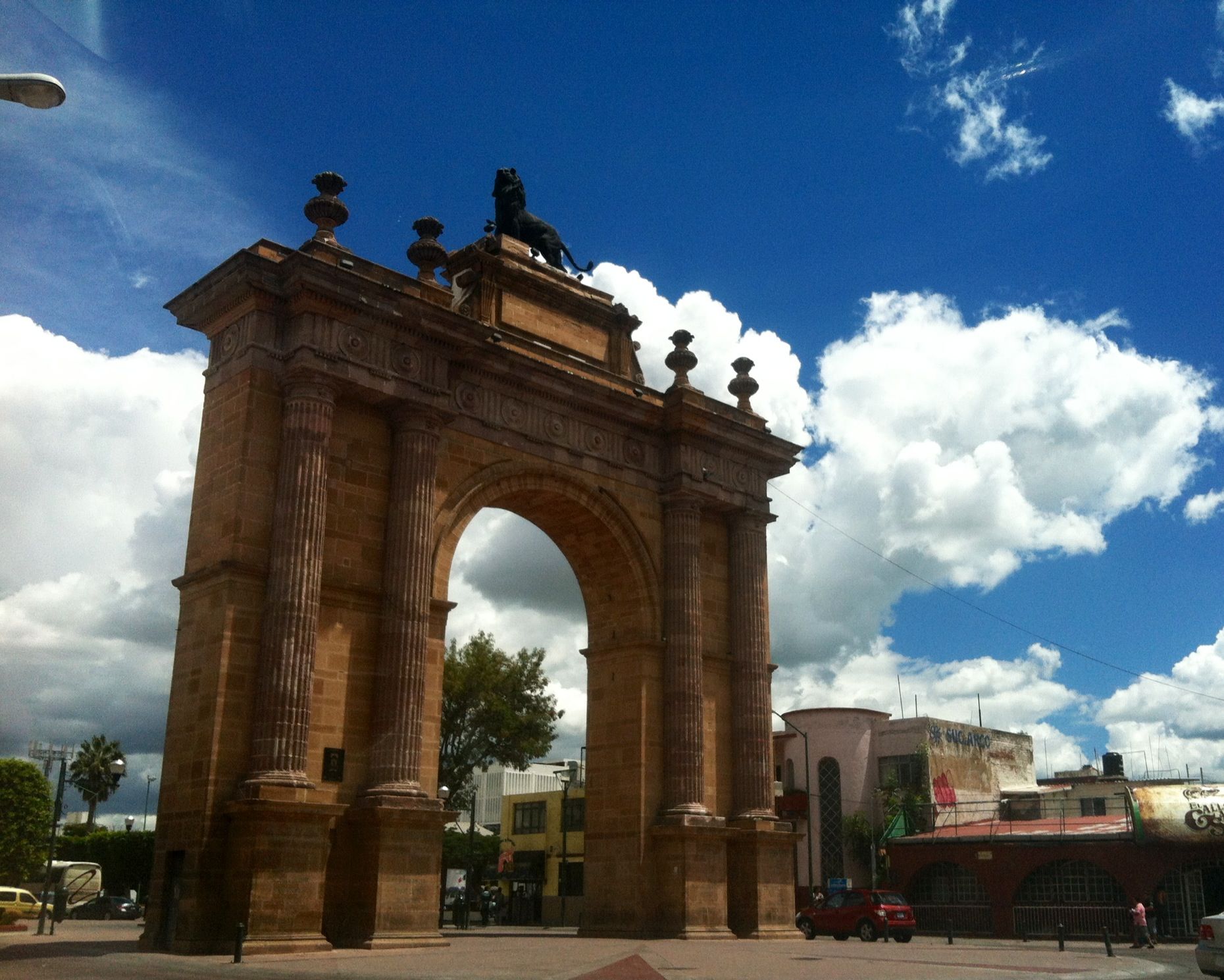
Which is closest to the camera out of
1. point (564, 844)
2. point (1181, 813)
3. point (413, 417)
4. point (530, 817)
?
point (413, 417)

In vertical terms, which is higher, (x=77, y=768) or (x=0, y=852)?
(x=77, y=768)

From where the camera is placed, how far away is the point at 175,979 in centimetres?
1336

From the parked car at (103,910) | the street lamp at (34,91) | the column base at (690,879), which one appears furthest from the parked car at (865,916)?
the parked car at (103,910)

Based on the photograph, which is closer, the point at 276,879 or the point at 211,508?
the point at 276,879

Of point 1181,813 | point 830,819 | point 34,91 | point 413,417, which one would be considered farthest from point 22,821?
point 34,91

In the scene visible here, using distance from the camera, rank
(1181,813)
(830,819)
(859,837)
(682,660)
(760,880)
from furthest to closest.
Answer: (830,819) → (859,837) → (1181,813) → (682,660) → (760,880)

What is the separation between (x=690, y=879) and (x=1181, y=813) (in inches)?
676

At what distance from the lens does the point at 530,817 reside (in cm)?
5309

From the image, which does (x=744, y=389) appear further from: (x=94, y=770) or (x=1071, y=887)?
(x=94, y=770)

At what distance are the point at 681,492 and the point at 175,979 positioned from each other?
1537cm

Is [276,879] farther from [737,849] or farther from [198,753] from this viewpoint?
[737,849]

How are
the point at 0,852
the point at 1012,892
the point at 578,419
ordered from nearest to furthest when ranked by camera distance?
1. the point at 578,419
2. the point at 1012,892
3. the point at 0,852

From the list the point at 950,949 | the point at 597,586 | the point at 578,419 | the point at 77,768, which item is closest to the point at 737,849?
the point at 950,949

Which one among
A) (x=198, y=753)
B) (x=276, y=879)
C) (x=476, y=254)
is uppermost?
(x=476, y=254)
